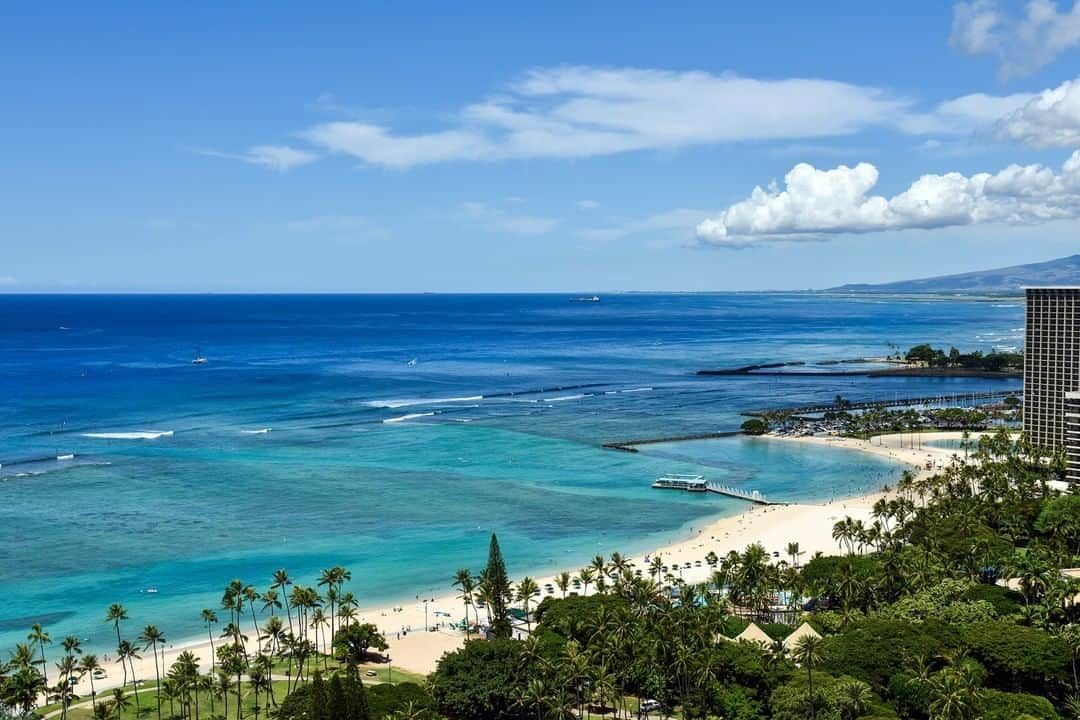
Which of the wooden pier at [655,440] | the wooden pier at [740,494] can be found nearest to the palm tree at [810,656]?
the wooden pier at [740,494]

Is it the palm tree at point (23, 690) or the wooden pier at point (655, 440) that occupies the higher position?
the palm tree at point (23, 690)

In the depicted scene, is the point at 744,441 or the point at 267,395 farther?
the point at 267,395

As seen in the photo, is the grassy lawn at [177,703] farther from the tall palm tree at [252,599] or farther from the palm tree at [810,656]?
the palm tree at [810,656]

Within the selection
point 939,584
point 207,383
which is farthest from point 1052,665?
point 207,383

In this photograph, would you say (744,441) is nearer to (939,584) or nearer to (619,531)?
(619,531)

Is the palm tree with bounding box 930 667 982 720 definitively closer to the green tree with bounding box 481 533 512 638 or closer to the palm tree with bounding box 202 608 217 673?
the green tree with bounding box 481 533 512 638

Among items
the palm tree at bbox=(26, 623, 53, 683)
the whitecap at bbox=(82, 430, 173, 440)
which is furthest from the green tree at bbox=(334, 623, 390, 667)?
the whitecap at bbox=(82, 430, 173, 440)
